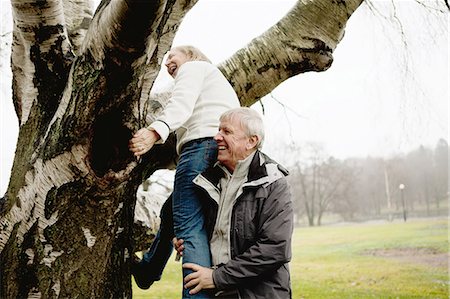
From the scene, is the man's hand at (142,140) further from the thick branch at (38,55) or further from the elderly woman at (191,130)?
the thick branch at (38,55)

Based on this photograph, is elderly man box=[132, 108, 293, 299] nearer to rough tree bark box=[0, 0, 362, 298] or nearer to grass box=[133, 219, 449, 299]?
rough tree bark box=[0, 0, 362, 298]

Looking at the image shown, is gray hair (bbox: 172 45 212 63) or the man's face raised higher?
gray hair (bbox: 172 45 212 63)

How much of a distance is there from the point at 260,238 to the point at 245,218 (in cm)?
12

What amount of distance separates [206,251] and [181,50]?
47.8 inches

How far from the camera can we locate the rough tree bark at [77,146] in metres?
2.25

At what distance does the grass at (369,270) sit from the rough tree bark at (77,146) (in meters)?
8.41

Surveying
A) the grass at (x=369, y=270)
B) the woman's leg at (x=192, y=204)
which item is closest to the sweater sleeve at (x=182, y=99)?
the woman's leg at (x=192, y=204)

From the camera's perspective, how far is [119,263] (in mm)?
2826

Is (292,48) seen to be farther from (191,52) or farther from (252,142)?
(252,142)

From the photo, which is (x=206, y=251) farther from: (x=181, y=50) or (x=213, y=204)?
(x=181, y=50)

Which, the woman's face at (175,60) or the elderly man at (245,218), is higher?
the woman's face at (175,60)

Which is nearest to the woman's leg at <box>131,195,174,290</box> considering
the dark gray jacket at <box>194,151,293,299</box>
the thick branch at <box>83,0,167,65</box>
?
the dark gray jacket at <box>194,151,293,299</box>

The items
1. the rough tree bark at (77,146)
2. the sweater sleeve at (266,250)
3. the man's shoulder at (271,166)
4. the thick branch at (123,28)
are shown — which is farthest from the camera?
the man's shoulder at (271,166)

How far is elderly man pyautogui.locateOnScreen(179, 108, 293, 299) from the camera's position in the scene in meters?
2.39
